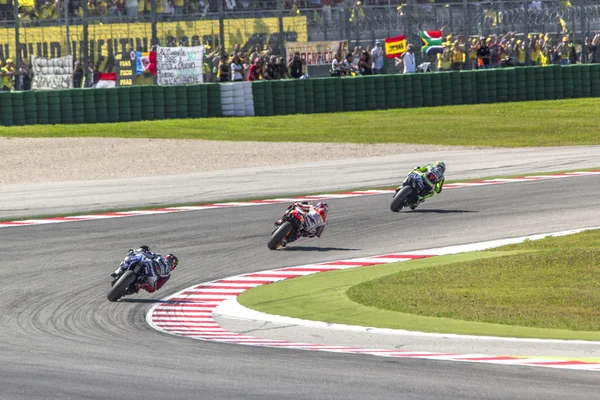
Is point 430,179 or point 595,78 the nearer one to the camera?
point 430,179

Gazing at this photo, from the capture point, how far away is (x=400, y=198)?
1725cm

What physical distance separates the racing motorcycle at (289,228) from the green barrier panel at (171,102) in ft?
58.5

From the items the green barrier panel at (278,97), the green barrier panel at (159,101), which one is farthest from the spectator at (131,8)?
the green barrier panel at (278,97)


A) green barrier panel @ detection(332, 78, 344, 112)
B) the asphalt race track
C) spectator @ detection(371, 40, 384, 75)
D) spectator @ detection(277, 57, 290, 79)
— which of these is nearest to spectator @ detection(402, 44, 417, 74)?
spectator @ detection(371, 40, 384, 75)

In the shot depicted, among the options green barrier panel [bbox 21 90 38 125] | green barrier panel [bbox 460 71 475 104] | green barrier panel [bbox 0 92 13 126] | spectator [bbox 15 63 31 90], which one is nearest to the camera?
green barrier panel [bbox 0 92 13 126]

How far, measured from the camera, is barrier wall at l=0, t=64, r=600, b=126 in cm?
3067

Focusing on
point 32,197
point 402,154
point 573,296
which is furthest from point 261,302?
point 402,154

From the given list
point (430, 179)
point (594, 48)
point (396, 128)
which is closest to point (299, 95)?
point (396, 128)

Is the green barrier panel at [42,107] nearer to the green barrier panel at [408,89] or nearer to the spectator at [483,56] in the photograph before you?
the green barrier panel at [408,89]

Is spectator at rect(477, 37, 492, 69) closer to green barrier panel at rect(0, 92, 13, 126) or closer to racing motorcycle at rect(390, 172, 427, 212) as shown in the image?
green barrier panel at rect(0, 92, 13, 126)

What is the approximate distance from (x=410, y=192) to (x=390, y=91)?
16.7 m

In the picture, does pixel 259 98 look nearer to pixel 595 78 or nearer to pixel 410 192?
pixel 595 78

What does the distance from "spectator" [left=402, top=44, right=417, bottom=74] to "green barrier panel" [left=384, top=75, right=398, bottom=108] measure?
1654mm

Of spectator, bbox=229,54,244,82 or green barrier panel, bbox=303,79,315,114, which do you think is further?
spectator, bbox=229,54,244,82
